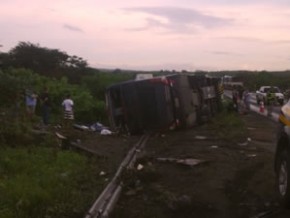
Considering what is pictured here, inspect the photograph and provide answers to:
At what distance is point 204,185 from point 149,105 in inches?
501

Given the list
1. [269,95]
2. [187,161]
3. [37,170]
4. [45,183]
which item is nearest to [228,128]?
[187,161]

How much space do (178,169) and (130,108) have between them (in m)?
11.0

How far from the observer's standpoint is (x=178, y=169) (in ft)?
41.9

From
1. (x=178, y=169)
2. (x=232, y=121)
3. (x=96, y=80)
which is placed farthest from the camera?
(x=96, y=80)

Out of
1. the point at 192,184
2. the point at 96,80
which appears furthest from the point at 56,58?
the point at 192,184

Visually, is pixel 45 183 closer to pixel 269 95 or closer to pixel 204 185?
pixel 204 185

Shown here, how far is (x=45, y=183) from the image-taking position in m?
10.7

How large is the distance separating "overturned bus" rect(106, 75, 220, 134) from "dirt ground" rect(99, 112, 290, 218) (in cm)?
633

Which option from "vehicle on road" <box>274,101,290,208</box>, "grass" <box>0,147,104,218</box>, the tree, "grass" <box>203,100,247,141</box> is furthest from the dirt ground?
the tree

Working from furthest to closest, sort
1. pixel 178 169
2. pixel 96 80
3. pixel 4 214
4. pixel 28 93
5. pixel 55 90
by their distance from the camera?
pixel 96 80
pixel 55 90
pixel 28 93
pixel 178 169
pixel 4 214

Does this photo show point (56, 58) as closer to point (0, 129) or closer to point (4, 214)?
point (0, 129)

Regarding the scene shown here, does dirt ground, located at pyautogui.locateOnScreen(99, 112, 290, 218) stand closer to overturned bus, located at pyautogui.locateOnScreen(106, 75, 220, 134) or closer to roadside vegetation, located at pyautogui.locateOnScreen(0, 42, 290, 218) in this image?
roadside vegetation, located at pyautogui.locateOnScreen(0, 42, 290, 218)

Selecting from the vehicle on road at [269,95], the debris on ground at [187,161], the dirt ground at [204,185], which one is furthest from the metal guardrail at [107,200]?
the vehicle on road at [269,95]

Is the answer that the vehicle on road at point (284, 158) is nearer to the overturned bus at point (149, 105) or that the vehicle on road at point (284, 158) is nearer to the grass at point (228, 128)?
the grass at point (228, 128)
